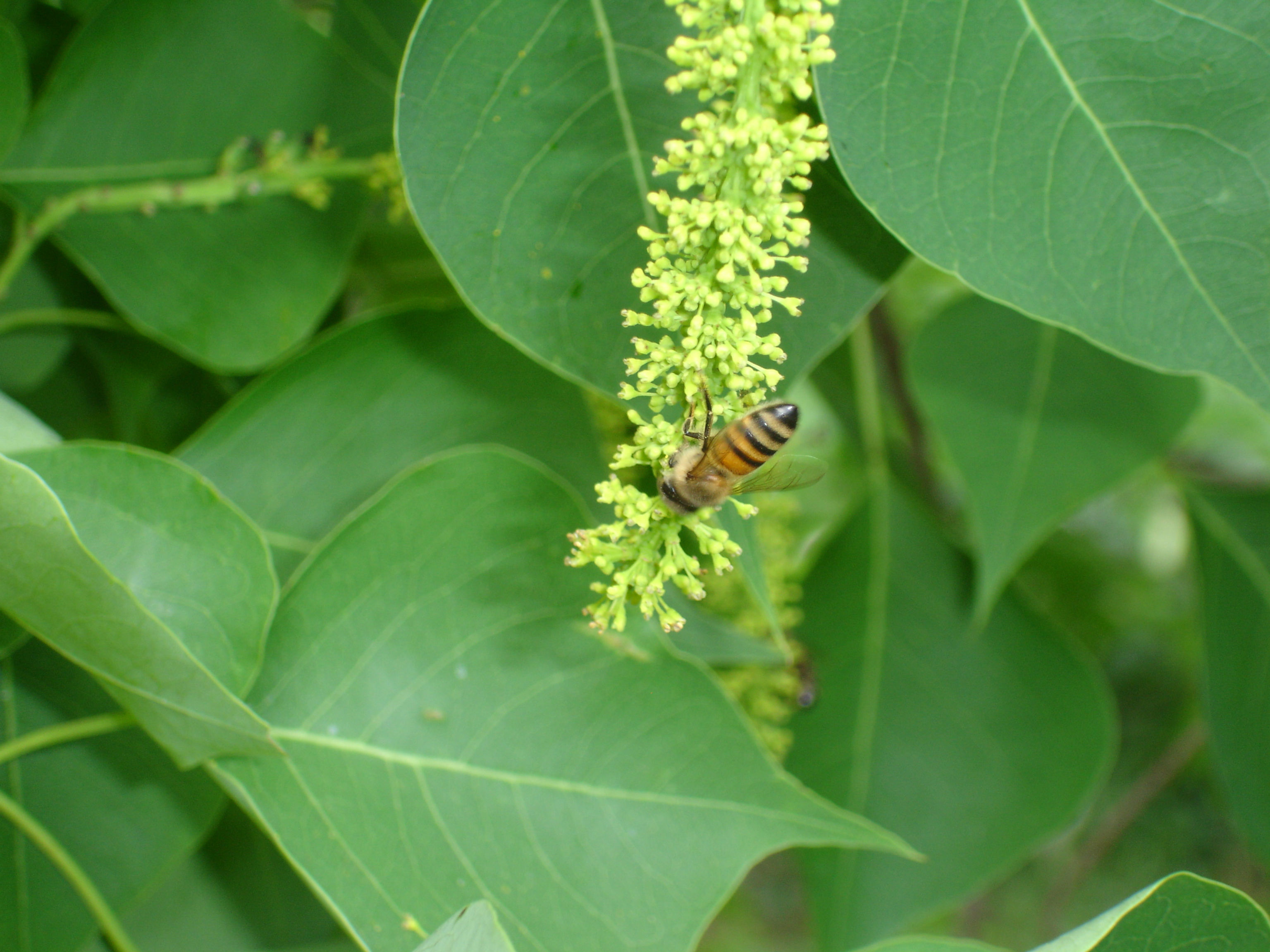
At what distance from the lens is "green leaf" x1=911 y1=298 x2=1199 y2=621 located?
98 cm

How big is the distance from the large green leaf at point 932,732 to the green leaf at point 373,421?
0.52 m

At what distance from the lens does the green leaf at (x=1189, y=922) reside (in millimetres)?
591

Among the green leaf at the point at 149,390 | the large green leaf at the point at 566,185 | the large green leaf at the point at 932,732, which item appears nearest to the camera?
the large green leaf at the point at 566,185

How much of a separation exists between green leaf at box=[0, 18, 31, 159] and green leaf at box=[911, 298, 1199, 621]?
82 centimetres

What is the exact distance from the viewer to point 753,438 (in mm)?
625

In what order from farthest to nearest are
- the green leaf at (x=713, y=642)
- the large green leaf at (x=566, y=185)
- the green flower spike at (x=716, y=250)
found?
the green leaf at (x=713, y=642) < the large green leaf at (x=566, y=185) < the green flower spike at (x=716, y=250)

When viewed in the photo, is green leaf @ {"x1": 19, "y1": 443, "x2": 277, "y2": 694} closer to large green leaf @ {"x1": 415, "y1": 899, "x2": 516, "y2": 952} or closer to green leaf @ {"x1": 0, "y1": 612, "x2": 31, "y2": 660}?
green leaf @ {"x1": 0, "y1": 612, "x2": 31, "y2": 660}

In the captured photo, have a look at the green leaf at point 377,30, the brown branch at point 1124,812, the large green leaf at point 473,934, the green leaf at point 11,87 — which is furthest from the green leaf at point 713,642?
the brown branch at point 1124,812

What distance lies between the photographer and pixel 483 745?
690 mm

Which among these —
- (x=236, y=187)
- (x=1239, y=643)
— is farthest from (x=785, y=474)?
(x=1239, y=643)

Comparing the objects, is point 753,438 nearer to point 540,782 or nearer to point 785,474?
point 785,474

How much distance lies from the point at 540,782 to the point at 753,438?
0.94ft

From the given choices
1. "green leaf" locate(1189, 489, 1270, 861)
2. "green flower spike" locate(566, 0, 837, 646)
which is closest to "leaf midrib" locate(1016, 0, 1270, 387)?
Answer: "green flower spike" locate(566, 0, 837, 646)

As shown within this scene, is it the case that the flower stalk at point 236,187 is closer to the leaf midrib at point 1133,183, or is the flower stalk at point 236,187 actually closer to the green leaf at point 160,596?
the green leaf at point 160,596
